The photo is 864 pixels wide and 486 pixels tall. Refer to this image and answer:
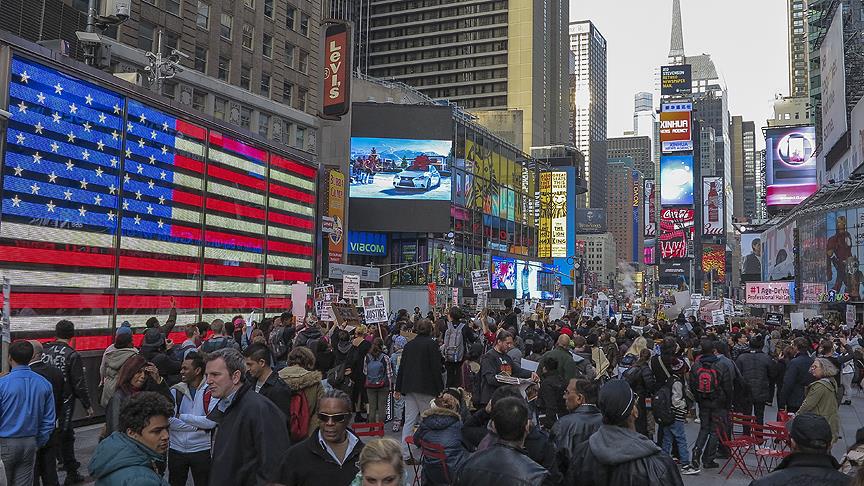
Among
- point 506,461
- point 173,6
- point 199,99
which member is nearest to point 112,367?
point 506,461

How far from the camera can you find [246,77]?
143 ft

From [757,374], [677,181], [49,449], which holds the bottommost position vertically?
[49,449]

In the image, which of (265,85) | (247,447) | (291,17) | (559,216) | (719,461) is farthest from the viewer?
(559,216)

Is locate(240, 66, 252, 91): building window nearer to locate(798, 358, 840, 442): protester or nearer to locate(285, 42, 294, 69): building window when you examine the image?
locate(285, 42, 294, 69): building window

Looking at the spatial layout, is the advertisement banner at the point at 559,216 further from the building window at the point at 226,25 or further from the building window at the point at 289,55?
the building window at the point at 226,25

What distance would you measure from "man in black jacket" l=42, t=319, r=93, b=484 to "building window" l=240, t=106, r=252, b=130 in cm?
3395

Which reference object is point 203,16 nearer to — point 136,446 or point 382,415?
point 382,415

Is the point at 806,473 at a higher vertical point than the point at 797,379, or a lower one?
higher

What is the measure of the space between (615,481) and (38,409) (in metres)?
5.59

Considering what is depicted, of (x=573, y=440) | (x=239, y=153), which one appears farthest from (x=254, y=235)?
(x=573, y=440)

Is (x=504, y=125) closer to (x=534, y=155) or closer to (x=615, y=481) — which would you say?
(x=534, y=155)

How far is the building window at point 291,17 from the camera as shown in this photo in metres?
46.5

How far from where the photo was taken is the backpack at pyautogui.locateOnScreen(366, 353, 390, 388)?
554 inches

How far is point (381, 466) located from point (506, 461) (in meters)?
1.03
